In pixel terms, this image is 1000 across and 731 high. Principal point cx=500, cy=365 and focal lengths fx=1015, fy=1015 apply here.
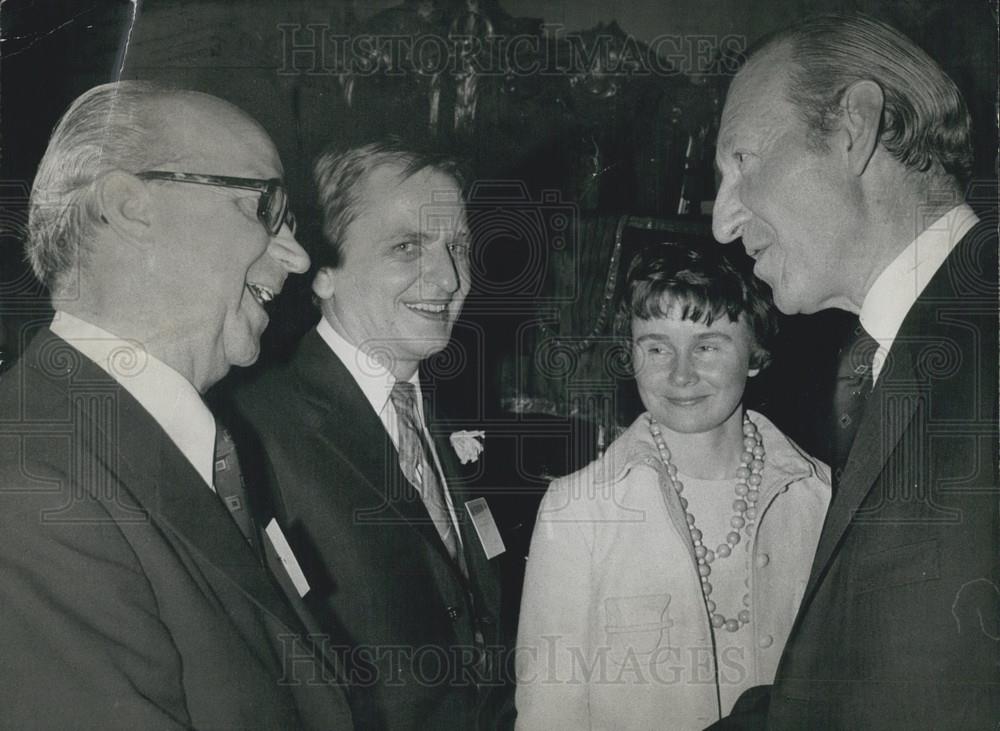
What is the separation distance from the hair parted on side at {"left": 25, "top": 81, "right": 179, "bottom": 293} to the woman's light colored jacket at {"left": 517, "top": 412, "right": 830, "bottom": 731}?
1.30 meters

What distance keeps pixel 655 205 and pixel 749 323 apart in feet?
1.26

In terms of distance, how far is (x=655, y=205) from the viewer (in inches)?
102

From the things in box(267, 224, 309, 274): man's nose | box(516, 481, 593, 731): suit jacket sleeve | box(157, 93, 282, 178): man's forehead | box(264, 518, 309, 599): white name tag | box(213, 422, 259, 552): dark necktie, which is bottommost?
box(516, 481, 593, 731): suit jacket sleeve

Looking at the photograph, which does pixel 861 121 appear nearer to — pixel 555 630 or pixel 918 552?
pixel 918 552

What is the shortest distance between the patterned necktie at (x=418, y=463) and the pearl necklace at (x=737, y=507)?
563 millimetres

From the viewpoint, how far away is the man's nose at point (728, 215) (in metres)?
2.58

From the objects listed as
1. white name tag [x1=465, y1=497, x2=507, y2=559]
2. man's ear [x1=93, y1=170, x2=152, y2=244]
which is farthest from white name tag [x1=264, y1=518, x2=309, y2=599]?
man's ear [x1=93, y1=170, x2=152, y2=244]

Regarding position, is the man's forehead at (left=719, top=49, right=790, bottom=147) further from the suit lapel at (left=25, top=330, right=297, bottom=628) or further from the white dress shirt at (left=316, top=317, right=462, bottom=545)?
the suit lapel at (left=25, top=330, right=297, bottom=628)

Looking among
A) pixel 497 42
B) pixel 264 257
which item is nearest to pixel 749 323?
pixel 497 42

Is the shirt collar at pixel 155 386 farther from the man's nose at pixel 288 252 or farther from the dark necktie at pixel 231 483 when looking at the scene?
the man's nose at pixel 288 252

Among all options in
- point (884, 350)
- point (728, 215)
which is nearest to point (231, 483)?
point (728, 215)

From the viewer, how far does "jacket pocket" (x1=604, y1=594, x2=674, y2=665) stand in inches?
99.3

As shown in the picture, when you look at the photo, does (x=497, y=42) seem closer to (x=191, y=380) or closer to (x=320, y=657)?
(x=191, y=380)

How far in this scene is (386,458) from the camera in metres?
2.52
